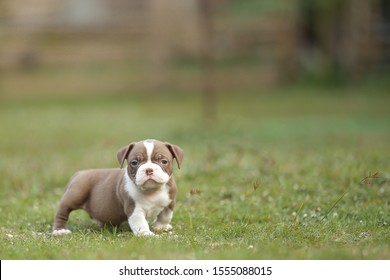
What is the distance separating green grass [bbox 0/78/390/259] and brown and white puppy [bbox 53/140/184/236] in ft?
0.49

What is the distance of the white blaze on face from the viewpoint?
615 cm

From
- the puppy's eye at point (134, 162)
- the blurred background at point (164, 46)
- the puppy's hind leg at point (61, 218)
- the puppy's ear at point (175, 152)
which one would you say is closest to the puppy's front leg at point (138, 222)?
the puppy's eye at point (134, 162)

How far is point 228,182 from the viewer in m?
8.84

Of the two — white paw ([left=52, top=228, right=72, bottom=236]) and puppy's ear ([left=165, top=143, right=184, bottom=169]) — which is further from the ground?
puppy's ear ([left=165, top=143, right=184, bottom=169])

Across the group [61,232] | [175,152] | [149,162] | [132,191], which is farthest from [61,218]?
[175,152]

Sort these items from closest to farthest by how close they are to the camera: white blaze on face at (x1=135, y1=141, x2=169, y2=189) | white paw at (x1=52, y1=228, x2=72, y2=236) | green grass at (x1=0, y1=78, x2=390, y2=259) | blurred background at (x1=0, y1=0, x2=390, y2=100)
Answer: green grass at (x1=0, y1=78, x2=390, y2=259), white blaze on face at (x1=135, y1=141, x2=169, y2=189), white paw at (x1=52, y1=228, x2=72, y2=236), blurred background at (x1=0, y1=0, x2=390, y2=100)

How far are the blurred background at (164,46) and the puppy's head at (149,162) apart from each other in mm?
15205

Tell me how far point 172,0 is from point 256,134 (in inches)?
366

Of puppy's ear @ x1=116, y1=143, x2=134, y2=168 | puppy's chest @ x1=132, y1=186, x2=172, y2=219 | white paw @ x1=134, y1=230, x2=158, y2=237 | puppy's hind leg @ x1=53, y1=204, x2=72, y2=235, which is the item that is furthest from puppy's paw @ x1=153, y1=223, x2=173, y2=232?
puppy's hind leg @ x1=53, y1=204, x2=72, y2=235

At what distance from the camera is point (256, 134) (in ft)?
47.2

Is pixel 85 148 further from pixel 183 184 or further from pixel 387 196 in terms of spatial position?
pixel 387 196

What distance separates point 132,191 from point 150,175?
340mm

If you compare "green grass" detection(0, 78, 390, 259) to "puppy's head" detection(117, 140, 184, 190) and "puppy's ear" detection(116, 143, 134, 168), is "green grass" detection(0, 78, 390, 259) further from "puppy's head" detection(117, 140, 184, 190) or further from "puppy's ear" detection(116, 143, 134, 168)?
"puppy's ear" detection(116, 143, 134, 168)

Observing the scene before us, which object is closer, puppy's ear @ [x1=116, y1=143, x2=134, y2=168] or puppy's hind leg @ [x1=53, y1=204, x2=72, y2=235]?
puppy's ear @ [x1=116, y1=143, x2=134, y2=168]
